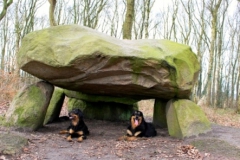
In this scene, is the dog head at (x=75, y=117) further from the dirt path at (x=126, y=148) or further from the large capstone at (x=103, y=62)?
the large capstone at (x=103, y=62)

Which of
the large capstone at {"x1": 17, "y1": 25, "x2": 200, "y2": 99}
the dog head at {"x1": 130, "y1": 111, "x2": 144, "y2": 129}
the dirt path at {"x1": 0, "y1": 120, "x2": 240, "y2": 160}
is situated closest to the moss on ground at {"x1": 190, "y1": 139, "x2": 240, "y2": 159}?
the dirt path at {"x1": 0, "y1": 120, "x2": 240, "y2": 160}

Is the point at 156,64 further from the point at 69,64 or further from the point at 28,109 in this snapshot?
the point at 28,109

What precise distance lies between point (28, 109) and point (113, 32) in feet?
78.8

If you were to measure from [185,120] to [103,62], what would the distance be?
2.04m

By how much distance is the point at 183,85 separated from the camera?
242 inches

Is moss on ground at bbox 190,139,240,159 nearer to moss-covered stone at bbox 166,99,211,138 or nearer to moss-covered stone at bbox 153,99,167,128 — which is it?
moss-covered stone at bbox 166,99,211,138

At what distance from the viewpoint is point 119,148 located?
517 cm

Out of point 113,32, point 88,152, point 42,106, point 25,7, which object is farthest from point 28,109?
point 113,32

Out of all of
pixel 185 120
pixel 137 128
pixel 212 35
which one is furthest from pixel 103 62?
pixel 212 35

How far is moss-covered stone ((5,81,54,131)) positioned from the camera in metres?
5.95

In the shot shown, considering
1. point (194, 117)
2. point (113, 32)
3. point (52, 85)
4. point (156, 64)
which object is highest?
point (113, 32)

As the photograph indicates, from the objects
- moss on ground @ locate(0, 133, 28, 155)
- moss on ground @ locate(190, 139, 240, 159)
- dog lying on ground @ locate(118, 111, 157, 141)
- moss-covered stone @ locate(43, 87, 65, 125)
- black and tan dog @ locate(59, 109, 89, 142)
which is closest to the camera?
moss on ground @ locate(0, 133, 28, 155)

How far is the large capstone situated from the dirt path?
111 centimetres

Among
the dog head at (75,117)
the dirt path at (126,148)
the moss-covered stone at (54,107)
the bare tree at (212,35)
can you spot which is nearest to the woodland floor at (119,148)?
the dirt path at (126,148)
